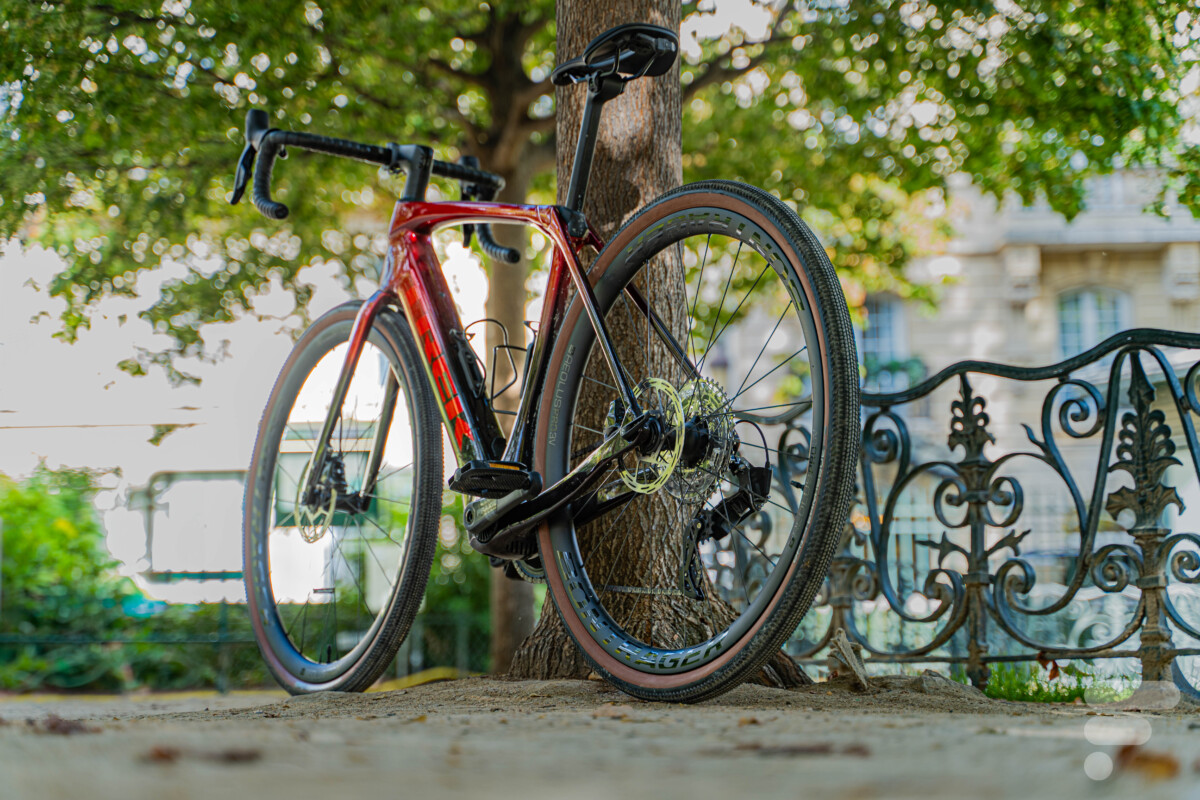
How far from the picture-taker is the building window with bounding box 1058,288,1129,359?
2152 cm

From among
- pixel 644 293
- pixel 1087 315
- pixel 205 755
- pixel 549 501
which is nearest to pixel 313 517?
pixel 549 501

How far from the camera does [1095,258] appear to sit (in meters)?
21.6

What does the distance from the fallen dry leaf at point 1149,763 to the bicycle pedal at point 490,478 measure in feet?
5.26

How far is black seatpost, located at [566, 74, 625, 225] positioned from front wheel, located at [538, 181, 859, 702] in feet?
0.90

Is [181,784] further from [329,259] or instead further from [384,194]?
[384,194]

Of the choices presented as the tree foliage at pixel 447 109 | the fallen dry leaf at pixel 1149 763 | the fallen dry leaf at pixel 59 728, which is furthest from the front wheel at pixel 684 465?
the tree foliage at pixel 447 109

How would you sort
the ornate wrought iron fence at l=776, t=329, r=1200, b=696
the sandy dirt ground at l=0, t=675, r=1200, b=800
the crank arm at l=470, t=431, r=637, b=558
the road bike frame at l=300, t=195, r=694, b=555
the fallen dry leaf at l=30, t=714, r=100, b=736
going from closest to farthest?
the sandy dirt ground at l=0, t=675, r=1200, b=800 → the fallen dry leaf at l=30, t=714, r=100, b=736 → the crank arm at l=470, t=431, r=637, b=558 → the road bike frame at l=300, t=195, r=694, b=555 → the ornate wrought iron fence at l=776, t=329, r=1200, b=696

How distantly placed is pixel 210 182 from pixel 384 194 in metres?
2.21

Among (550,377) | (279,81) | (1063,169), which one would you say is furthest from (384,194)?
(550,377)

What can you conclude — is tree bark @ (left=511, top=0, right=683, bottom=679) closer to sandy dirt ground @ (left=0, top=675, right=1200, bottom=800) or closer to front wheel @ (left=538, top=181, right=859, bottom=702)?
front wheel @ (left=538, top=181, right=859, bottom=702)

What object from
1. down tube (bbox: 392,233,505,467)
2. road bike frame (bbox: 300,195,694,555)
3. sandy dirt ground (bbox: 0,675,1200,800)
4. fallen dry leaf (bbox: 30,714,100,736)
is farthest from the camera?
down tube (bbox: 392,233,505,467)

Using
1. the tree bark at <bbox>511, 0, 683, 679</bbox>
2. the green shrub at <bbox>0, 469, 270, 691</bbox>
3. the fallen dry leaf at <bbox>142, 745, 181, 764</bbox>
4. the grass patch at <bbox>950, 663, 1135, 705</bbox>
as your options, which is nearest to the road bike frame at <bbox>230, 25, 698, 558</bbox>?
the tree bark at <bbox>511, 0, 683, 679</bbox>

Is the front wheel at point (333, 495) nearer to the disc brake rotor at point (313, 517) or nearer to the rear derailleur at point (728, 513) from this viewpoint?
the disc brake rotor at point (313, 517)

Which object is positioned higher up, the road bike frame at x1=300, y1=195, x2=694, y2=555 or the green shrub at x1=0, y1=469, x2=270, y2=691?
the road bike frame at x1=300, y1=195, x2=694, y2=555
